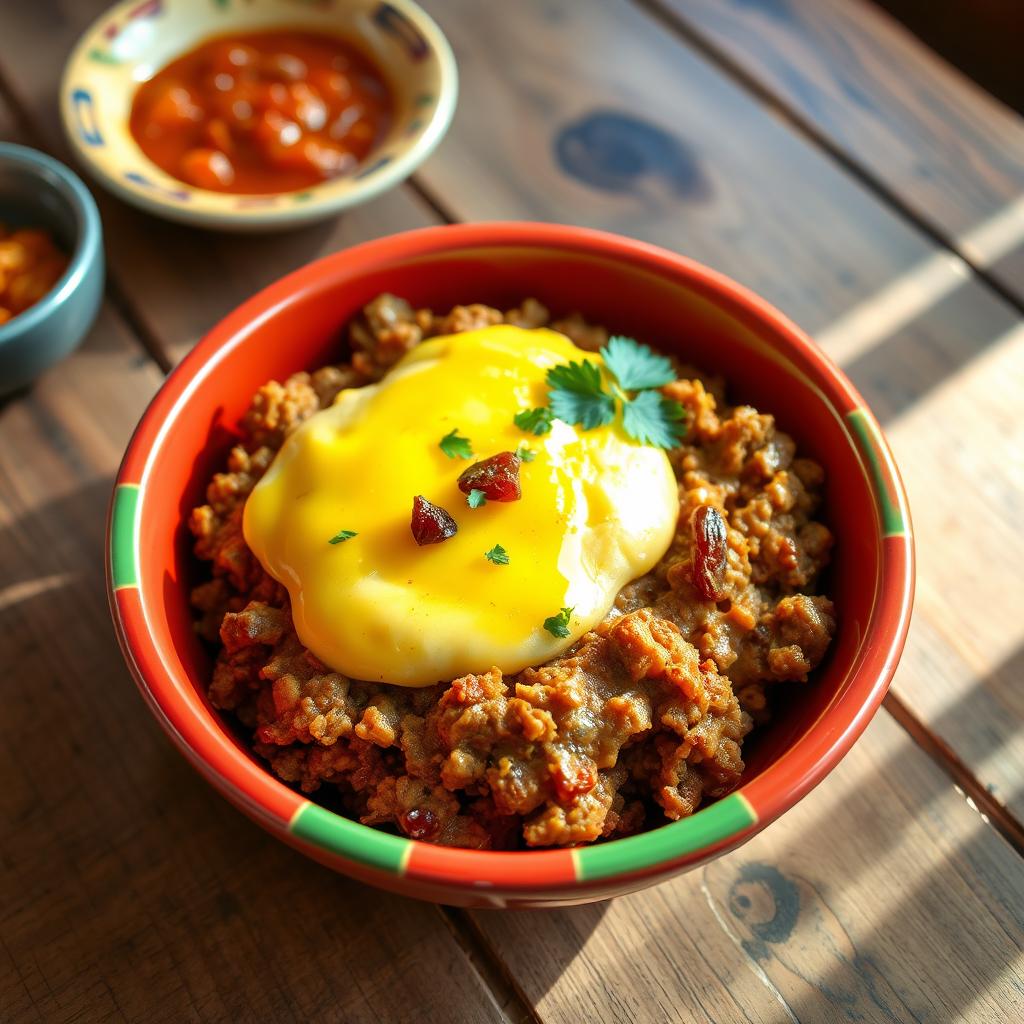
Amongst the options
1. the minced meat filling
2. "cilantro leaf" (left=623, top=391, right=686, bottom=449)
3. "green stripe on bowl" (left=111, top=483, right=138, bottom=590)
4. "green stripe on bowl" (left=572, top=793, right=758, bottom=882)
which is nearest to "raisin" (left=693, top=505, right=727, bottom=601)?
the minced meat filling

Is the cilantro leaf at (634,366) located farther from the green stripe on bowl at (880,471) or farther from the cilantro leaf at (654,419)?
the green stripe on bowl at (880,471)

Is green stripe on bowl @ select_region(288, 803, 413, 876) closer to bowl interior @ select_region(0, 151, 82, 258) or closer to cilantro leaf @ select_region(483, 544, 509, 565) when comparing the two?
cilantro leaf @ select_region(483, 544, 509, 565)

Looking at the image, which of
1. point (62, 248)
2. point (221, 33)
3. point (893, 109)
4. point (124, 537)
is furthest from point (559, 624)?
point (221, 33)

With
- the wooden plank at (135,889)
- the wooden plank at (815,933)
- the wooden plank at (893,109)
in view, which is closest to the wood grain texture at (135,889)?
the wooden plank at (135,889)

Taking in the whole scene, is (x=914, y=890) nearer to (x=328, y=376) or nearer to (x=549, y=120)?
(x=328, y=376)

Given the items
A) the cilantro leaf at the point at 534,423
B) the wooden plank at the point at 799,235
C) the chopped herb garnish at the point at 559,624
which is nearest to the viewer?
the chopped herb garnish at the point at 559,624
